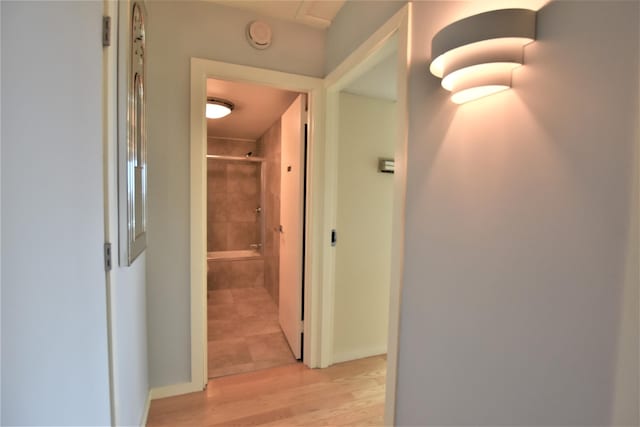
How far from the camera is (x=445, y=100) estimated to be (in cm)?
105

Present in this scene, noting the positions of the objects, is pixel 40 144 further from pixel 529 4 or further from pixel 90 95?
pixel 529 4

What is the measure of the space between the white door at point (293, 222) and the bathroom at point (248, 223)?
0.02 m

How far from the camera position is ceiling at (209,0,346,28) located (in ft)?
6.00

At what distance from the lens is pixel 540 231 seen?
29.5 inches

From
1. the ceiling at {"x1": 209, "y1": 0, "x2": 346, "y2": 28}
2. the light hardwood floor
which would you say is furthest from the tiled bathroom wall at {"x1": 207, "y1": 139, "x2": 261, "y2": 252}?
the ceiling at {"x1": 209, "y1": 0, "x2": 346, "y2": 28}

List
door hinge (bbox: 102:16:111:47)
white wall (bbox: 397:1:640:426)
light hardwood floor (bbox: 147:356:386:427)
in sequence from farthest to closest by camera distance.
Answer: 1. light hardwood floor (bbox: 147:356:386:427)
2. door hinge (bbox: 102:16:111:47)
3. white wall (bbox: 397:1:640:426)

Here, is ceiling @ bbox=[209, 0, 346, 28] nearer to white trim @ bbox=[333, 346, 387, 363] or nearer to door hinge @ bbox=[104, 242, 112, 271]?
door hinge @ bbox=[104, 242, 112, 271]

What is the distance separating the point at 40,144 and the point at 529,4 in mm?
1423

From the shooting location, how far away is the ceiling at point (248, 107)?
2611mm

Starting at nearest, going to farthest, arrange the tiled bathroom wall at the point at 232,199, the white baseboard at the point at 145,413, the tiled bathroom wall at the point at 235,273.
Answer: the white baseboard at the point at 145,413 → the tiled bathroom wall at the point at 235,273 → the tiled bathroom wall at the point at 232,199

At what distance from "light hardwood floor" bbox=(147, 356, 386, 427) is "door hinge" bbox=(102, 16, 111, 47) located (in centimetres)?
193

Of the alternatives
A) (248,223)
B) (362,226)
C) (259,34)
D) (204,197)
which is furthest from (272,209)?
(259,34)

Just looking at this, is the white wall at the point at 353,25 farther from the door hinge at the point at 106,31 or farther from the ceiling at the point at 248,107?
the door hinge at the point at 106,31

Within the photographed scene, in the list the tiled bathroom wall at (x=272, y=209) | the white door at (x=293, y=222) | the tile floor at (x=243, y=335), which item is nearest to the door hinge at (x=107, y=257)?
A: the white door at (x=293, y=222)
